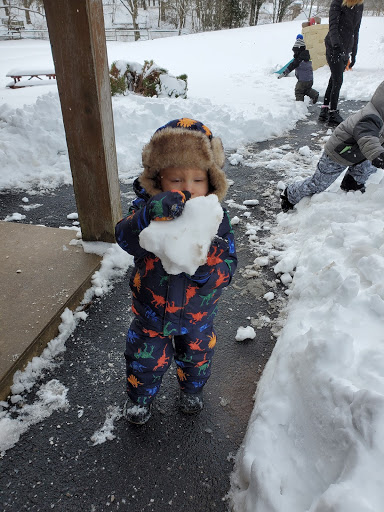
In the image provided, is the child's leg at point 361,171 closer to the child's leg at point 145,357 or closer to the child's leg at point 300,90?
the child's leg at point 145,357

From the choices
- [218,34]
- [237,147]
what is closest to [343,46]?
[237,147]

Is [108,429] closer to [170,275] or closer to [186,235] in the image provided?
[170,275]

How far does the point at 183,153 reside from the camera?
5.04ft

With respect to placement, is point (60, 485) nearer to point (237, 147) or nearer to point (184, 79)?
point (237, 147)

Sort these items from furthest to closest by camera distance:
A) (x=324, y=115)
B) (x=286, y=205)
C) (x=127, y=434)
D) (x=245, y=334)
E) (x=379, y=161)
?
(x=324, y=115) → (x=286, y=205) → (x=379, y=161) → (x=245, y=334) → (x=127, y=434)

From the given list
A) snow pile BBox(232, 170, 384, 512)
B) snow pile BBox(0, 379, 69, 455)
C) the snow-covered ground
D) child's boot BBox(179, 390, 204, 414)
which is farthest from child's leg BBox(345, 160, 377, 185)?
snow pile BBox(0, 379, 69, 455)

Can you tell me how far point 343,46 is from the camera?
6.46 m

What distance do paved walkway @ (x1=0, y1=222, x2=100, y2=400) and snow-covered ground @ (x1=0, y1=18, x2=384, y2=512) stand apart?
13cm

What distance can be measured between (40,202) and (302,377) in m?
3.45

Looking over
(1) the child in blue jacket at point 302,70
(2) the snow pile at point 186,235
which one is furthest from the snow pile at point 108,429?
(1) the child in blue jacket at point 302,70

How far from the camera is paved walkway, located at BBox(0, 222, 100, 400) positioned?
7.18 feet

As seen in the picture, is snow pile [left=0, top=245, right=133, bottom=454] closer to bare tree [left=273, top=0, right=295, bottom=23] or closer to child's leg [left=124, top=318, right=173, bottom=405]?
child's leg [left=124, top=318, right=173, bottom=405]

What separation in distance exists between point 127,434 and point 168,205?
127 cm

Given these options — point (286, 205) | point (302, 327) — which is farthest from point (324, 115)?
point (302, 327)
